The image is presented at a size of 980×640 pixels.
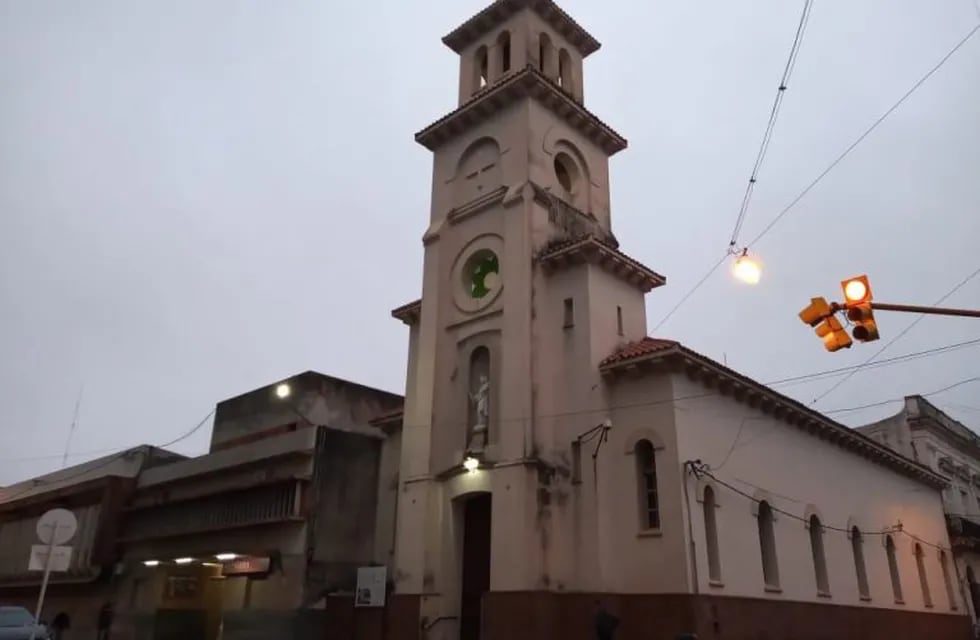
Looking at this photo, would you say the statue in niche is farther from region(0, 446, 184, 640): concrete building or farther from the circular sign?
region(0, 446, 184, 640): concrete building

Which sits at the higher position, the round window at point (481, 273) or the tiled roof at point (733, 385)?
the round window at point (481, 273)

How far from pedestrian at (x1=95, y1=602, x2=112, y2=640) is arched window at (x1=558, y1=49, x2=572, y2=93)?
27.7 metres

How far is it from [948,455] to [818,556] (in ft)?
63.6

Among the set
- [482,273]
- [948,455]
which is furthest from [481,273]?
[948,455]

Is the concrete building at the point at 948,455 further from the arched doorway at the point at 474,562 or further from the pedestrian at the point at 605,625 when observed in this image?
the pedestrian at the point at 605,625

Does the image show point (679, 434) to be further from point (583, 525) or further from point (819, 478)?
point (819, 478)

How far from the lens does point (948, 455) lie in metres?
38.7

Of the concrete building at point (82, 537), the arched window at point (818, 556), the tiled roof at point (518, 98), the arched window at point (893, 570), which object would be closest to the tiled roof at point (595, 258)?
the tiled roof at point (518, 98)

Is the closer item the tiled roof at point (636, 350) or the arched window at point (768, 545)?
the tiled roof at point (636, 350)

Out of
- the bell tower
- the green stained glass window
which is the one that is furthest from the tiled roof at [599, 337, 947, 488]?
the green stained glass window

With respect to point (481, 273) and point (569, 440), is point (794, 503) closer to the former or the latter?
point (569, 440)

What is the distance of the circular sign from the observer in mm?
13742

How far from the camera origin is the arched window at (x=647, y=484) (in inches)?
763

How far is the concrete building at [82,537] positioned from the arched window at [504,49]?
23233mm
